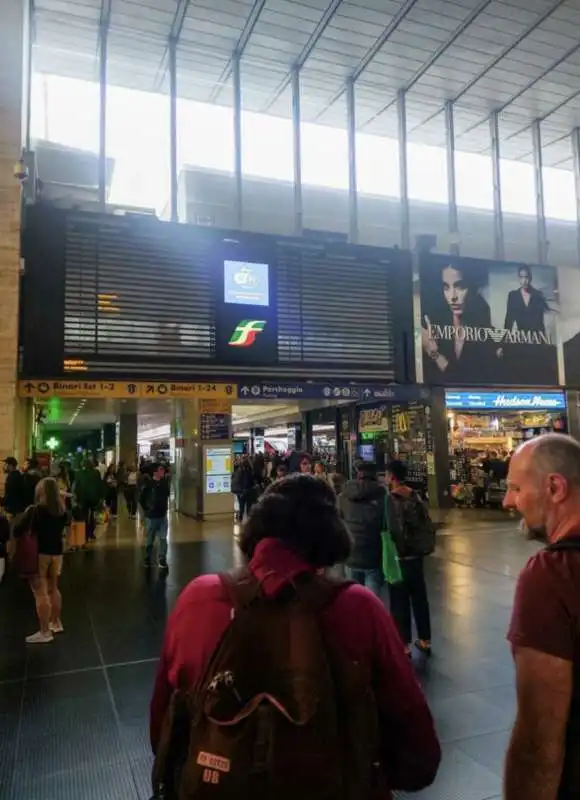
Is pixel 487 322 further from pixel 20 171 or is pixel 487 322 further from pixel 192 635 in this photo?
pixel 192 635

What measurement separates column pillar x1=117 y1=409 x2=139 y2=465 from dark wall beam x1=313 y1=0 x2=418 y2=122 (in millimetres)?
12650

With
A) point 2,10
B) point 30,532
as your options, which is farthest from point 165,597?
point 2,10

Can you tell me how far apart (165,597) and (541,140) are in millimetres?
16170

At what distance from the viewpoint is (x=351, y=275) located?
12.1m

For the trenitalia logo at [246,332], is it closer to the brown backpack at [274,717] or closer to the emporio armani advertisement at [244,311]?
the emporio armani advertisement at [244,311]

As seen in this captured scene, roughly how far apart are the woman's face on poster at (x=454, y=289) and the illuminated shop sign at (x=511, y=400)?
285 cm

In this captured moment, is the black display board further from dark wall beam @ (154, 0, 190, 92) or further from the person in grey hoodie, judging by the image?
the person in grey hoodie

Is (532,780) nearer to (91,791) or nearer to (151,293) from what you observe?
(91,791)

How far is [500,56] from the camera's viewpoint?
13328 millimetres

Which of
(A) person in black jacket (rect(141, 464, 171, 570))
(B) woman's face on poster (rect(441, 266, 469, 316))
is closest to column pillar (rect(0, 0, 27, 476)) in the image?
(A) person in black jacket (rect(141, 464, 171, 570))

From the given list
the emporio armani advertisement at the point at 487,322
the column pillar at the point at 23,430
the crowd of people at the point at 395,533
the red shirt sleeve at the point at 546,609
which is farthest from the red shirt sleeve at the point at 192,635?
the emporio armani advertisement at the point at 487,322

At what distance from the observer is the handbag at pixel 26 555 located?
5.58 m

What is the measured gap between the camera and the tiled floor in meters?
3.17

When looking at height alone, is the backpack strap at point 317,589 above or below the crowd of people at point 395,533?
above
